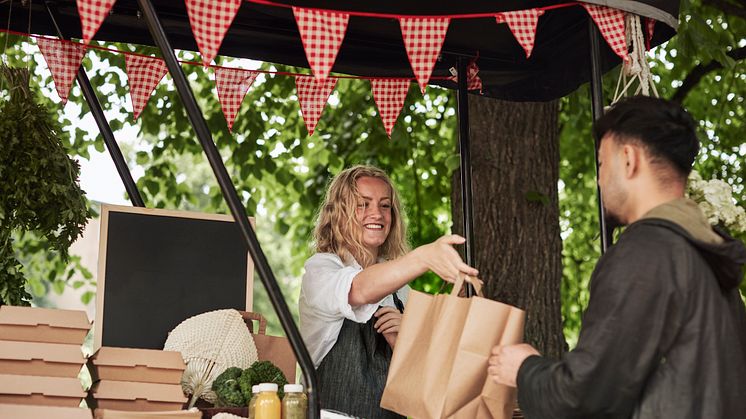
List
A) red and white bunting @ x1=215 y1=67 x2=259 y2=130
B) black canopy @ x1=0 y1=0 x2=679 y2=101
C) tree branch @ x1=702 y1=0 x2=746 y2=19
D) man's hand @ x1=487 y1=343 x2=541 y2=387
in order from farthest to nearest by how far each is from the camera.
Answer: tree branch @ x1=702 y1=0 x2=746 y2=19, red and white bunting @ x1=215 y1=67 x2=259 y2=130, black canopy @ x1=0 y1=0 x2=679 y2=101, man's hand @ x1=487 y1=343 x2=541 y2=387

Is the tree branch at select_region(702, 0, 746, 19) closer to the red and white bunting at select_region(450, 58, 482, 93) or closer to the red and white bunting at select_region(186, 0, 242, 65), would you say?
the red and white bunting at select_region(450, 58, 482, 93)

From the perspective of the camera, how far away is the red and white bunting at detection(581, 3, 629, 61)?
9.86ft

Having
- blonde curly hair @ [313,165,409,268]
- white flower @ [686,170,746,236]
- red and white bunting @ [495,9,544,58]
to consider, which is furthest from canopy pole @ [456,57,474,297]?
white flower @ [686,170,746,236]

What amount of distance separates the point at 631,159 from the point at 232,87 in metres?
2.50

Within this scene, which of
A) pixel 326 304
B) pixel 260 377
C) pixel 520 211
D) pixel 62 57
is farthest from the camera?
pixel 520 211

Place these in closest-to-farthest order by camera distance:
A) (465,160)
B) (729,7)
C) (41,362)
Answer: (41,362) < (465,160) < (729,7)

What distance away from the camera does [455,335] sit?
2.69 m

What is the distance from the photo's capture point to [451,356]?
8.80 ft

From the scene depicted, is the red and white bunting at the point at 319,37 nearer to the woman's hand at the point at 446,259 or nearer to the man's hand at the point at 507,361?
the woman's hand at the point at 446,259

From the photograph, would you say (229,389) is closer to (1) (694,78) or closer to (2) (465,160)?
(2) (465,160)

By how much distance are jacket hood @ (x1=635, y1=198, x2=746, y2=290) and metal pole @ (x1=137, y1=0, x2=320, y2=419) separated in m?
1.00

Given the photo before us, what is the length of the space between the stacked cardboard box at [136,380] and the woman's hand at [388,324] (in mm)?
799

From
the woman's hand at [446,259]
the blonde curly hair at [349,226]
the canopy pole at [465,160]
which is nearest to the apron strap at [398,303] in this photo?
the blonde curly hair at [349,226]

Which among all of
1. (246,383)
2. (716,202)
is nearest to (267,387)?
(246,383)
